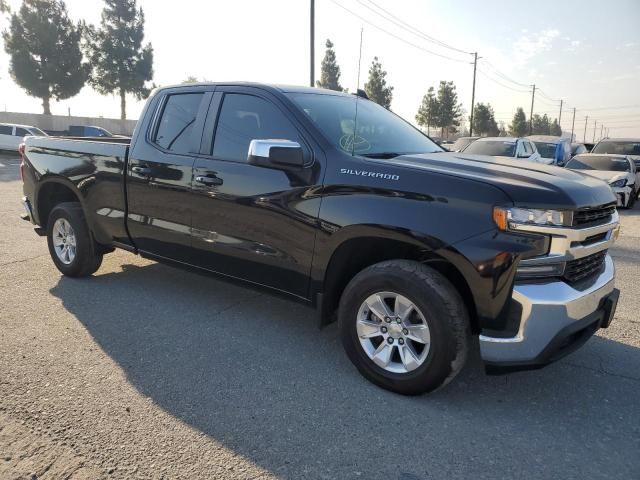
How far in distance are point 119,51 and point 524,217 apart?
49003 mm

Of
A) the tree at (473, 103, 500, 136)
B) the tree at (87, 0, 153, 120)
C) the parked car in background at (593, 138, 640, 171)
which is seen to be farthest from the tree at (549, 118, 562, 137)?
the parked car in background at (593, 138, 640, 171)

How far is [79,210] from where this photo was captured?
5031 millimetres

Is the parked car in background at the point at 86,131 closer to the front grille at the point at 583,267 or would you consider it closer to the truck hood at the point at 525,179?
the truck hood at the point at 525,179

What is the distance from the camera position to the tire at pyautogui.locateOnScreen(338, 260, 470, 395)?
2.77 m

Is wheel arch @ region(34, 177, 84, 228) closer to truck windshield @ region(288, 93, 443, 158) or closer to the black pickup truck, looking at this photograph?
the black pickup truck

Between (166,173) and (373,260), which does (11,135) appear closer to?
(166,173)

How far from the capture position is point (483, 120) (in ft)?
204

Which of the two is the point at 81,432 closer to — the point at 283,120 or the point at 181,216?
the point at 181,216

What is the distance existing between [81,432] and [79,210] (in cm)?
300

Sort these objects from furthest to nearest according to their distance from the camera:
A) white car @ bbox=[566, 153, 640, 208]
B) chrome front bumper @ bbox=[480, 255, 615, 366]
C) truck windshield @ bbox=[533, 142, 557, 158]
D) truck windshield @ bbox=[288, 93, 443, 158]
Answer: truck windshield @ bbox=[533, 142, 557, 158], white car @ bbox=[566, 153, 640, 208], truck windshield @ bbox=[288, 93, 443, 158], chrome front bumper @ bbox=[480, 255, 615, 366]

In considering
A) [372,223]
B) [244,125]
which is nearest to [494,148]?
[244,125]

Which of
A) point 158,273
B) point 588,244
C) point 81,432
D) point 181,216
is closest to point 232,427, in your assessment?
point 81,432

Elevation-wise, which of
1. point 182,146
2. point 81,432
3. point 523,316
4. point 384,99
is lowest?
point 81,432

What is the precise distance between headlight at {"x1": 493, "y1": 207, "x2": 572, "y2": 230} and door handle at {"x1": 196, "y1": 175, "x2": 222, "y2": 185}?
6.67 ft
